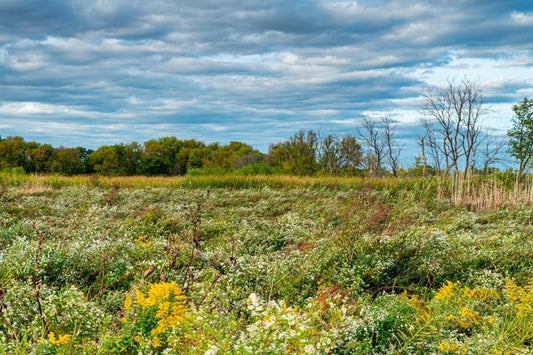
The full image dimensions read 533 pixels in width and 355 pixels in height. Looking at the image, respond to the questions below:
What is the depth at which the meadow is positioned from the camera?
2.68 m

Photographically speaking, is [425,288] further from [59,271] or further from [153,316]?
[59,271]

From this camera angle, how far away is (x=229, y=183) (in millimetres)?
17234

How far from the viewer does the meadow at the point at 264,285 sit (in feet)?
8.80

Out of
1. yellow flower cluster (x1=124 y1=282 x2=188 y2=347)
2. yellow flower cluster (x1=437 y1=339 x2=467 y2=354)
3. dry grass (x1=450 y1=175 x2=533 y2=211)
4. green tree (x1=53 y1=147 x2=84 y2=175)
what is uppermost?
green tree (x1=53 y1=147 x2=84 y2=175)

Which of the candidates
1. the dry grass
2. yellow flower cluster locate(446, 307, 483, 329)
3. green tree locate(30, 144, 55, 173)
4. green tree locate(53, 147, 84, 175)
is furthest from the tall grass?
green tree locate(53, 147, 84, 175)

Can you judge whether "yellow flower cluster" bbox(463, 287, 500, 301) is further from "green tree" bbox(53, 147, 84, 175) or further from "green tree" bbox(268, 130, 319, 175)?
"green tree" bbox(53, 147, 84, 175)

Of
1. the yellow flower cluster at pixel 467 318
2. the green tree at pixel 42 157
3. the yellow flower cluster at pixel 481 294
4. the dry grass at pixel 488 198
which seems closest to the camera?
the yellow flower cluster at pixel 467 318

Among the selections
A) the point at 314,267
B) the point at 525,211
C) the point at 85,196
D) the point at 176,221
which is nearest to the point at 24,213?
the point at 85,196

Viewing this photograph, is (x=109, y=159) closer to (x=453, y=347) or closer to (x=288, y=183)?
(x=288, y=183)

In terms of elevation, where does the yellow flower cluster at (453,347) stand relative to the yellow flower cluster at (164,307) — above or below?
below

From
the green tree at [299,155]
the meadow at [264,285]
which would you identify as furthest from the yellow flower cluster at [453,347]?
the green tree at [299,155]

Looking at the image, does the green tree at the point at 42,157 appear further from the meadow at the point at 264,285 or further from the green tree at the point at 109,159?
the meadow at the point at 264,285

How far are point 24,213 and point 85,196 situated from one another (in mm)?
2746

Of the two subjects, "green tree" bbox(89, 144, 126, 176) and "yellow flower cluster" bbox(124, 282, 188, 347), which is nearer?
"yellow flower cluster" bbox(124, 282, 188, 347)
